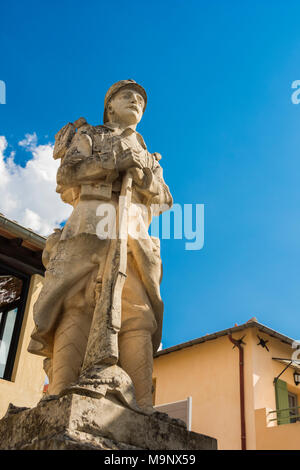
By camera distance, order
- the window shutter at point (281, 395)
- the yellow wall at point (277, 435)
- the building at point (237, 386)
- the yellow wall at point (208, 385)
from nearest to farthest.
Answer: the yellow wall at point (277, 435), the building at point (237, 386), the yellow wall at point (208, 385), the window shutter at point (281, 395)

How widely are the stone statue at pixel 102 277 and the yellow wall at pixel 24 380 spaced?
4755mm

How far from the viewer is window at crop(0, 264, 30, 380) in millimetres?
8648

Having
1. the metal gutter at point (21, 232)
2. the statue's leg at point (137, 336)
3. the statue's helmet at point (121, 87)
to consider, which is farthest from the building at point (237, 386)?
the statue's helmet at point (121, 87)

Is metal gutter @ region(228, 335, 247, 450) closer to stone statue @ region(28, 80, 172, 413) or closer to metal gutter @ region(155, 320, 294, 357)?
metal gutter @ region(155, 320, 294, 357)

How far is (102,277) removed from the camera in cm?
368

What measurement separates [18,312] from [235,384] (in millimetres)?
7341

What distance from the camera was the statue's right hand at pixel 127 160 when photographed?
4.11 metres

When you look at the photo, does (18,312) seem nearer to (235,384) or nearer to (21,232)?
(21,232)

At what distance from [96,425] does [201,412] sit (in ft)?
39.9

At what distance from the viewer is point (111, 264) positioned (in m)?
3.65

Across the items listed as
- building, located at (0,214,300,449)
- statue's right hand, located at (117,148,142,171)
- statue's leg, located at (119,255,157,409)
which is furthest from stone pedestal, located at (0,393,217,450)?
building, located at (0,214,300,449)

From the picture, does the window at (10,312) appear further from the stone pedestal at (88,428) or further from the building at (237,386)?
the building at (237,386)

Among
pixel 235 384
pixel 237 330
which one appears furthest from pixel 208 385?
pixel 237 330
